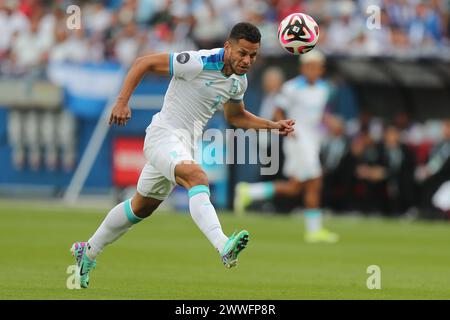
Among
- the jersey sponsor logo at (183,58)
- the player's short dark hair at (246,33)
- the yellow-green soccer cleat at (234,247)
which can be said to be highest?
the player's short dark hair at (246,33)

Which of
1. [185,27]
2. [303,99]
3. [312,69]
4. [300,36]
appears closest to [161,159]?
[300,36]

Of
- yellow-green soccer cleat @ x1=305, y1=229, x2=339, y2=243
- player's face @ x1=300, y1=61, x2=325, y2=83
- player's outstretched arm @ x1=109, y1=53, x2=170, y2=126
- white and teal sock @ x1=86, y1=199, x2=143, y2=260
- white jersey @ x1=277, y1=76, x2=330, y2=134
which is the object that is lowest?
white and teal sock @ x1=86, y1=199, x2=143, y2=260

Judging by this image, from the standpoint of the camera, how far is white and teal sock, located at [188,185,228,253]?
33.5ft

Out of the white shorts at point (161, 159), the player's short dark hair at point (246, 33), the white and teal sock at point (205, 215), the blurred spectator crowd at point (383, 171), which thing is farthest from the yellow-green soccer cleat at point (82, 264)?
the blurred spectator crowd at point (383, 171)

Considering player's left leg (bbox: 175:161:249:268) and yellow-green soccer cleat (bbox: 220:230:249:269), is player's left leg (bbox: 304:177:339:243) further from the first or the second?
yellow-green soccer cleat (bbox: 220:230:249:269)

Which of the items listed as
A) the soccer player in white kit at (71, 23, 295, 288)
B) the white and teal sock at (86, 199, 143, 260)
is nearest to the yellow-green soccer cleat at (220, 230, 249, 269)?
the soccer player in white kit at (71, 23, 295, 288)

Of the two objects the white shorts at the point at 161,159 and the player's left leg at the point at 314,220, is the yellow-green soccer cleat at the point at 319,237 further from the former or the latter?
the white shorts at the point at 161,159

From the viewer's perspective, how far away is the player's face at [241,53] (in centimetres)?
1080

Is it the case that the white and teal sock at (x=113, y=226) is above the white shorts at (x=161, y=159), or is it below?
below

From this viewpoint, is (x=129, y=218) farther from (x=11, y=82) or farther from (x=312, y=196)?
(x=11, y=82)

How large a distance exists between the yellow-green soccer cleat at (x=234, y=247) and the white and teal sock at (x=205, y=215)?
0.59ft

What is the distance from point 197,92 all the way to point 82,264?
1.94 metres

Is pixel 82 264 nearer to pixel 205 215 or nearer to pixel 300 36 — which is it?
pixel 205 215

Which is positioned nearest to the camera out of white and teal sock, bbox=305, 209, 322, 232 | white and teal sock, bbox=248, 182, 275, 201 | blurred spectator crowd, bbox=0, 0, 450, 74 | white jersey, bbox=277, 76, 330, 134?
white and teal sock, bbox=305, 209, 322, 232
